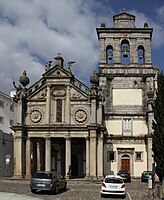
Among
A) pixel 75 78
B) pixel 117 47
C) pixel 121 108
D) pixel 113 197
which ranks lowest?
pixel 113 197

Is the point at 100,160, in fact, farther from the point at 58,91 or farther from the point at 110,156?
the point at 58,91

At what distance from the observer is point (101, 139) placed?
4403 centimetres

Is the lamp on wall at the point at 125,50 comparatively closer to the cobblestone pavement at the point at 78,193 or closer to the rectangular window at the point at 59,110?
the rectangular window at the point at 59,110

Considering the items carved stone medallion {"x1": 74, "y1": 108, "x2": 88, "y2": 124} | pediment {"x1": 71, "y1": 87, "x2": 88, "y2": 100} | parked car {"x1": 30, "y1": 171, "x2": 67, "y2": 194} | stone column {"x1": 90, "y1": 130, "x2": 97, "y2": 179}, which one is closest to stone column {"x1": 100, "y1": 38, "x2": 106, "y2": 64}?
pediment {"x1": 71, "y1": 87, "x2": 88, "y2": 100}

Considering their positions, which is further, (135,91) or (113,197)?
(135,91)

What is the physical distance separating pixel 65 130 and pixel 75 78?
6620 millimetres

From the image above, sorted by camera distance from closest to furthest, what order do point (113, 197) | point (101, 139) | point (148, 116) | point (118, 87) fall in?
1. point (113, 197)
2. point (101, 139)
3. point (148, 116)
4. point (118, 87)

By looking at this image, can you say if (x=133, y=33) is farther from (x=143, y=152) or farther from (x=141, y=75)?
(x=143, y=152)

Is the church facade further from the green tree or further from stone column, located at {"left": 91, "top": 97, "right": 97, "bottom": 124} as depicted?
the green tree

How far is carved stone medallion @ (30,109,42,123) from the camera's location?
4591cm

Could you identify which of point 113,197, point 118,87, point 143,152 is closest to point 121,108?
point 118,87

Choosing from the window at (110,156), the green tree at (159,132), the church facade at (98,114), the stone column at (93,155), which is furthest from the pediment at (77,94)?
the green tree at (159,132)

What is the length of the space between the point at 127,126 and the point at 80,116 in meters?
7.57

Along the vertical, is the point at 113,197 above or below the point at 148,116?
below
